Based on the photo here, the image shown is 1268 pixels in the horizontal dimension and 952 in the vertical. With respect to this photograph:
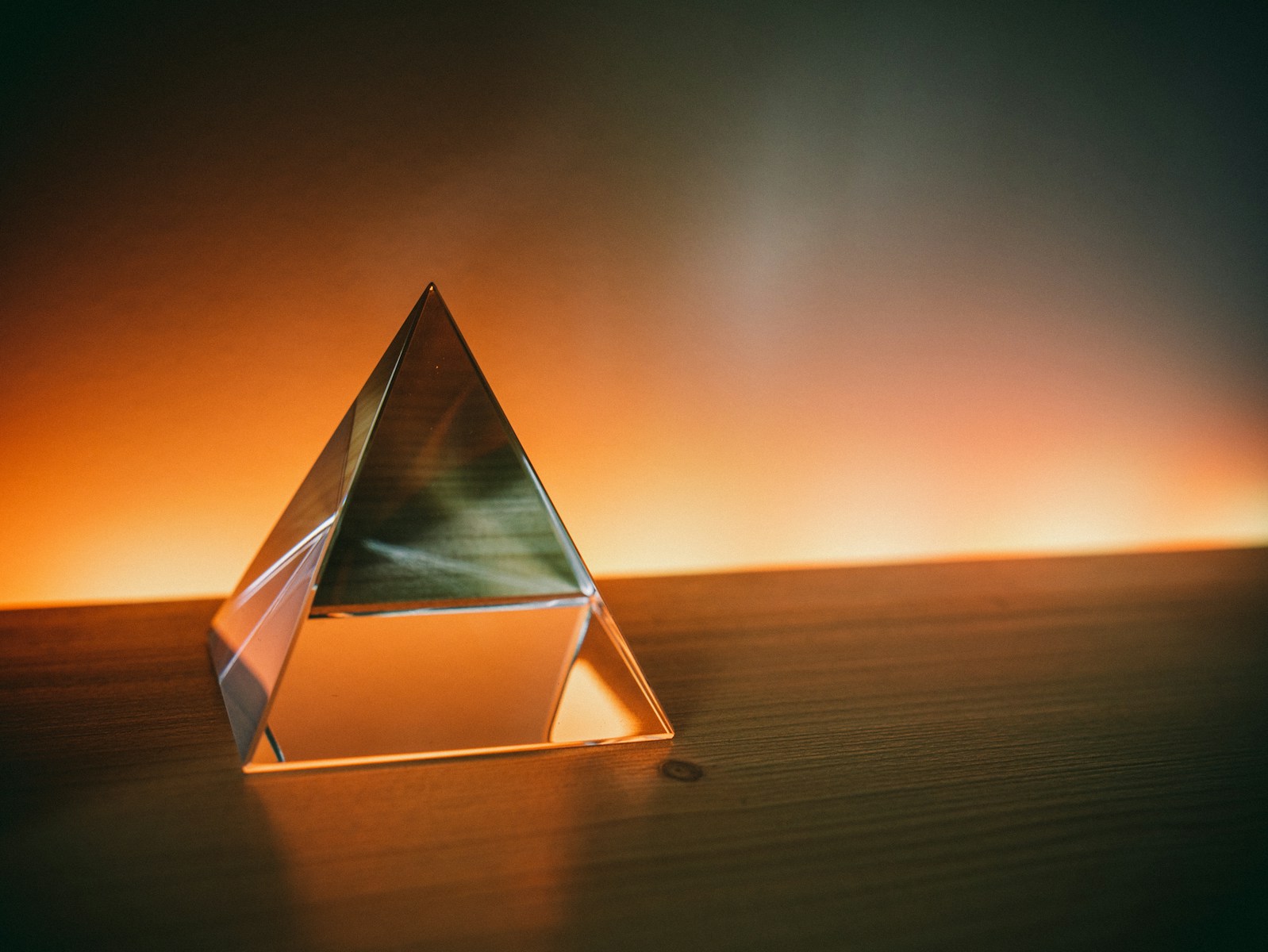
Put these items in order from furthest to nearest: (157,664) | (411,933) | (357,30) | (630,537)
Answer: (630,537)
(357,30)
(157,664)
(411,933)

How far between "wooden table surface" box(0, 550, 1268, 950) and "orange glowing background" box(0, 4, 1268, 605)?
214mm

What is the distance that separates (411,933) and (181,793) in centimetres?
18

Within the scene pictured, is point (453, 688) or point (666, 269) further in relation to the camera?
point (666, 269)

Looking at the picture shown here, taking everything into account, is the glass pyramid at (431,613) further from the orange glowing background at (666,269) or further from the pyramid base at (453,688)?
the orange glowing background at (666,269)

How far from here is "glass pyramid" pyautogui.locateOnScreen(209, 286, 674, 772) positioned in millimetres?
474

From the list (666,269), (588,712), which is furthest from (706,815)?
(666,269)

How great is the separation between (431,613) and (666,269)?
1.64 feet

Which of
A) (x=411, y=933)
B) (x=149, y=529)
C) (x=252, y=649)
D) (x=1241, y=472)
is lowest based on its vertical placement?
(x=411, y=933)

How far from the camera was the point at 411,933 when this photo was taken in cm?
33

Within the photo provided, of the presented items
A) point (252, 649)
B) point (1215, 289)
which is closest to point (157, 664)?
point (252, 649)

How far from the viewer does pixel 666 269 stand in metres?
0.87

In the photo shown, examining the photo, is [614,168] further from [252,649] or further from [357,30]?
[252,649]

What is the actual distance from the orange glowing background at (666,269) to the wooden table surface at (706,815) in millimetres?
214

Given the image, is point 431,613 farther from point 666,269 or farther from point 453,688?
point 666,269
